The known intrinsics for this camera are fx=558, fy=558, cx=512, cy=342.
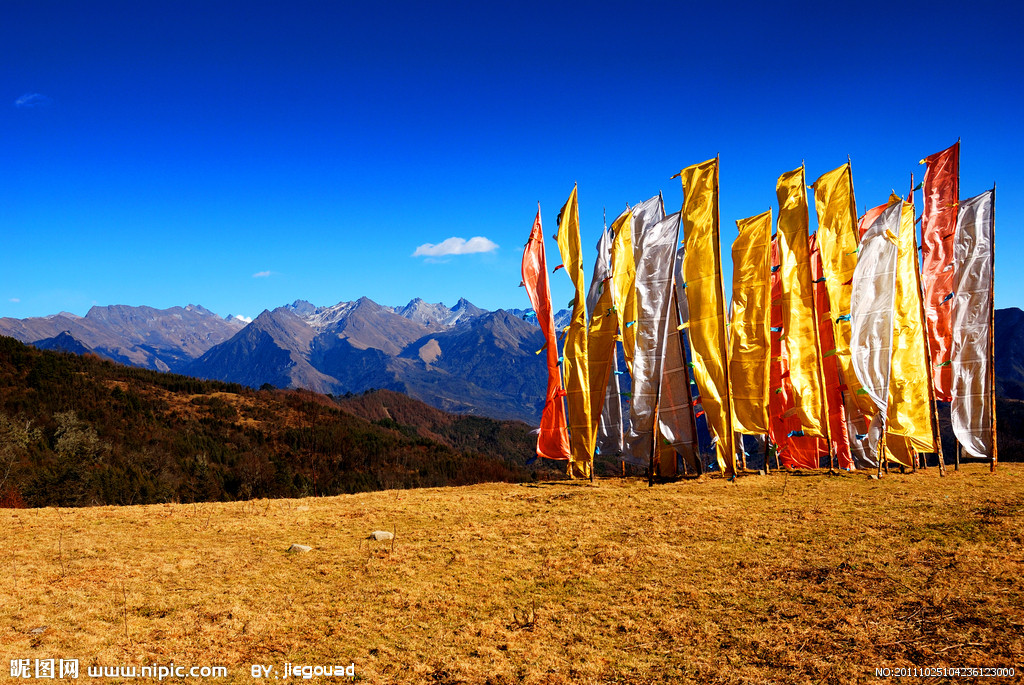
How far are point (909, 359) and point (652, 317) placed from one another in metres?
7.75

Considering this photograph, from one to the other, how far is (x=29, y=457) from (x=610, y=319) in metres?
30.7

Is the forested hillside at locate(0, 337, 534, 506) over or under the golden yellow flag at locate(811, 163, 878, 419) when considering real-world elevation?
under

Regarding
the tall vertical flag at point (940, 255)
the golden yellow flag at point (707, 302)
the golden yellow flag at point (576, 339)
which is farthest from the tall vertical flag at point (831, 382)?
the golden yellow flag at point (576, 339)

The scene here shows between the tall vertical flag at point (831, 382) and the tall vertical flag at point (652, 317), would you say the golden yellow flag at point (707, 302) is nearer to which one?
the tall vertical flag at point (652, 317)

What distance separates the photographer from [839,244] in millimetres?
17359

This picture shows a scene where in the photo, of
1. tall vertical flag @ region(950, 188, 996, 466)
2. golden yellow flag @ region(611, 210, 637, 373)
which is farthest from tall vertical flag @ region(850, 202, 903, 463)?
golden yellow flag @ region(611, 210, 637, 373)

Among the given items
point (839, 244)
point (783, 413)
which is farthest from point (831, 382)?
point (839, 244)

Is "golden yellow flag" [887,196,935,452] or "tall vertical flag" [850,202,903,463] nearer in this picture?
"tall vertical flag" [850,202,903,463]

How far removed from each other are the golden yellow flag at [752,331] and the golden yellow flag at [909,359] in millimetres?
3676

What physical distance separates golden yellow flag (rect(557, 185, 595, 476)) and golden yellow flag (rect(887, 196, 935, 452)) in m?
8.95

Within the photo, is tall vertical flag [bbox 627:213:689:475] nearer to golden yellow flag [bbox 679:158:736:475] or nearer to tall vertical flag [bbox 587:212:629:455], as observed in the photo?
golden yellow flag [bbox 679:158:736:475]

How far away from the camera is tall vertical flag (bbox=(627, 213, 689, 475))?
16.6 metres

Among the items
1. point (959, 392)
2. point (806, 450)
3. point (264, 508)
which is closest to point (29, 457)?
point (264, 508)

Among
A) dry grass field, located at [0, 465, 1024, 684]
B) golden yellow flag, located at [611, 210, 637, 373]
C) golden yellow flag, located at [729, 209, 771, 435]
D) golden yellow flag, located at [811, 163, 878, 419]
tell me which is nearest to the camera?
dry grass field, located at [0, 465, 1024, 684]
